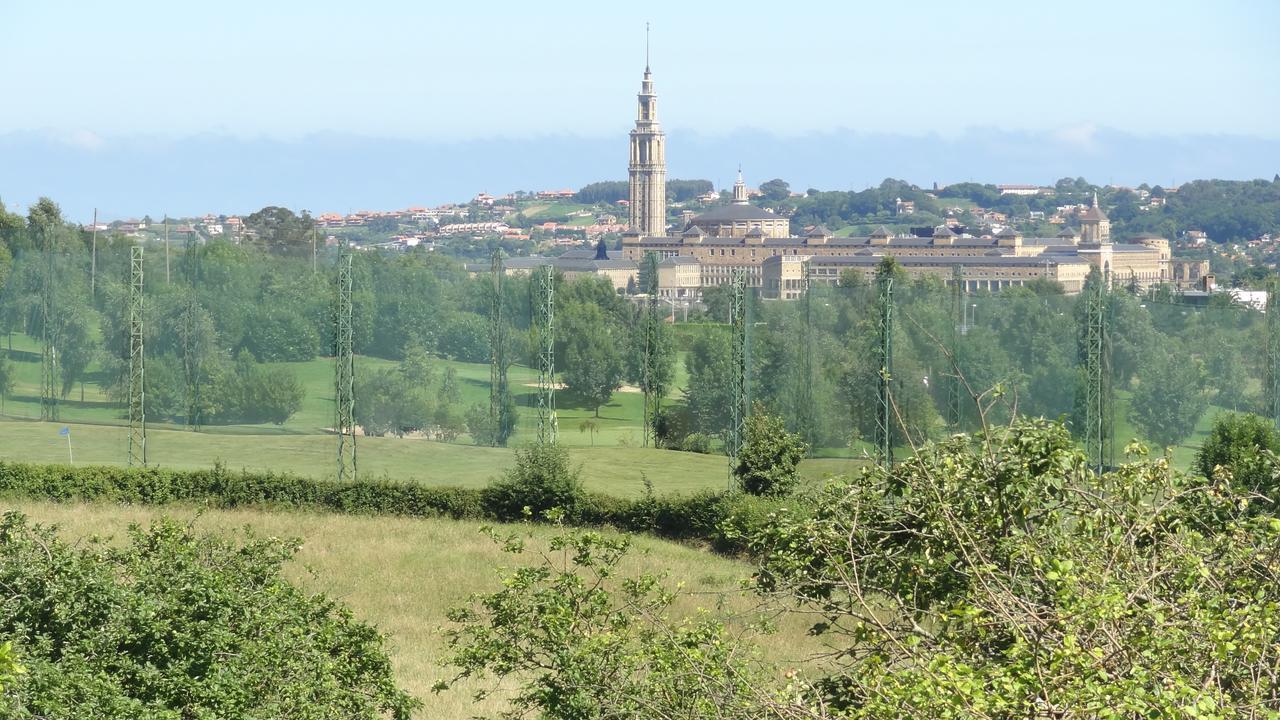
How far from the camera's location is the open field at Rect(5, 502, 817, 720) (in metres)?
12.0

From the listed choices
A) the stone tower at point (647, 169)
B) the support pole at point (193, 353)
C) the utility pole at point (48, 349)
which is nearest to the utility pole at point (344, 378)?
the support pole at point (193, 353)

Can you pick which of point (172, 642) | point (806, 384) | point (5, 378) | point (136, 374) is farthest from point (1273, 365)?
point (5, 378)

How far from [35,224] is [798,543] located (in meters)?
36.2

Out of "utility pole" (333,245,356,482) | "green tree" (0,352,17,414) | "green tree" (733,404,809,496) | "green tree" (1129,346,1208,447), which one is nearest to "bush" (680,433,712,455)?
"utility pole" (333,245,356,482)

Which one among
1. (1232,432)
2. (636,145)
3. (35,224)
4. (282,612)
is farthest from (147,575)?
(636,145)

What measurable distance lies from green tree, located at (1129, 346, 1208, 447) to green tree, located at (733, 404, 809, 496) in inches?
235

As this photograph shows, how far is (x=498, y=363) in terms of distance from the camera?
73.2 feet

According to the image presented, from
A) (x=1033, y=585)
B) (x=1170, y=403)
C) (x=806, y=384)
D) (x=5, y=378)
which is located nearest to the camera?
(x=1033, y=585)

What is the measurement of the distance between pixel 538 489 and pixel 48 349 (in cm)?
1063

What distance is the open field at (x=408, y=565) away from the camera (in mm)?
12016

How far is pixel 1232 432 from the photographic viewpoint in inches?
628

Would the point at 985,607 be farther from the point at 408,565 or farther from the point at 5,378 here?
the point at 5,378

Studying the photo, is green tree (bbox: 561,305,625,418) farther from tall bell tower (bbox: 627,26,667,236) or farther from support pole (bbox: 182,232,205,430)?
tall bell tower (bbox: 627,26,667,236)

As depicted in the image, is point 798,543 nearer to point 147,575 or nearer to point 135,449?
point 147,575
